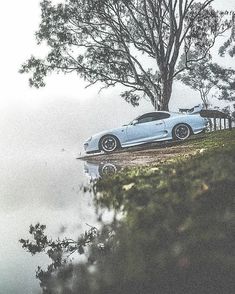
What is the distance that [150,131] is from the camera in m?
11.9

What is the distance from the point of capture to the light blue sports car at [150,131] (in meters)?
11.8

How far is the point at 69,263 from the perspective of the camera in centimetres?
361

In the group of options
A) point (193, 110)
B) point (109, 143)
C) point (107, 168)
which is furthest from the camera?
point (193, 110)

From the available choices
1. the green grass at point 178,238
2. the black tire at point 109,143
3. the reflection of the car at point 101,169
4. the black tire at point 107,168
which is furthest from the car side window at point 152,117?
the green grass at point 178,238

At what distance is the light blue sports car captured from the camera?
38.6 ft

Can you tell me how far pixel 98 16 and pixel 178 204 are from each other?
1491 centimetres

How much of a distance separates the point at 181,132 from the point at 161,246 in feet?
29.6

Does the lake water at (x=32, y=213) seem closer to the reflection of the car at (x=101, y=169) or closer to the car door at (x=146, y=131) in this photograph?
the reflection of the car at (x=101, y=169)

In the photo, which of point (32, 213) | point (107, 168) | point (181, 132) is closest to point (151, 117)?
point (181, 132)

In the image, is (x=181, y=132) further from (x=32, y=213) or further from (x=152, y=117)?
(x=32, y=213)

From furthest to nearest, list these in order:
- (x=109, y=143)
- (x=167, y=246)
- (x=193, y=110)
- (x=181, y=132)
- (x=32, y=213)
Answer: (x=193, y=110) < (x=181, y=132) < (x=109, y=143) < (x=32, y=213) < (x=167, y=246)

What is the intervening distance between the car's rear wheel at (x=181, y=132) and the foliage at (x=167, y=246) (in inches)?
280

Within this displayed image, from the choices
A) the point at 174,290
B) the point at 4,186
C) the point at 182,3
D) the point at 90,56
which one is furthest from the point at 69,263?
the point at 90,56

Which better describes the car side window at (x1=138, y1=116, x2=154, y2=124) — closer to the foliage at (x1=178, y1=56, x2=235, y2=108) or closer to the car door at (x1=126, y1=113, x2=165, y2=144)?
the car door at (x1=126, y1=113, x2=165, y2=144)
